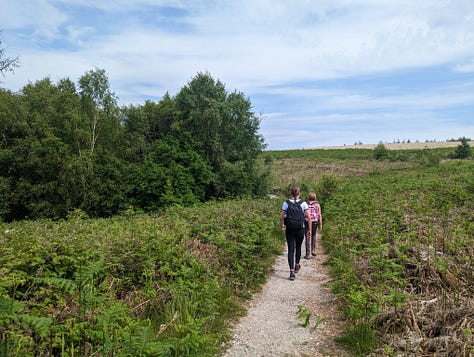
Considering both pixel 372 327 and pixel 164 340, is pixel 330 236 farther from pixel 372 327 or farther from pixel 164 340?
pixel 164 340

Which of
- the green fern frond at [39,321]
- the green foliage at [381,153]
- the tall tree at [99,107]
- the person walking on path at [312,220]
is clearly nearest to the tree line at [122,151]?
the tall tree at [99,107]

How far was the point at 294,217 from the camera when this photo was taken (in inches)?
332

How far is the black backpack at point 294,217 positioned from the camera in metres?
8.43

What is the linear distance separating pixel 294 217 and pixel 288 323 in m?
3.03

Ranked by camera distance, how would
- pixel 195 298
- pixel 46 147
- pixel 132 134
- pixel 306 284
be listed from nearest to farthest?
pixel 195 298 → pixel 306 284 → pixel 46 147 → pixel 132 134

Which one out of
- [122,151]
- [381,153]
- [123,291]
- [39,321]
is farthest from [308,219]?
[381,153]

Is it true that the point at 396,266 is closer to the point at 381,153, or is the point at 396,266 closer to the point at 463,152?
the point at 463,152

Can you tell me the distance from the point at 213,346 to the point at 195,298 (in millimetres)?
1093

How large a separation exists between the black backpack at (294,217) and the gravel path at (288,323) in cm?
138

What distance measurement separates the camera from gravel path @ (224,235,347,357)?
196 inches

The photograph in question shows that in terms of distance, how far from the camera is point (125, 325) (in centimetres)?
472

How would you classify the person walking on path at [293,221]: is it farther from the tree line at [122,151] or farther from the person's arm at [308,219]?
the tree line at [122,151]

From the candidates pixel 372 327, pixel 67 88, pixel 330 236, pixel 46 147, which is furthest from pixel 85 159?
pixel 372 327

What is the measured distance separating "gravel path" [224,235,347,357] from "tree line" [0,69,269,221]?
813 inches
